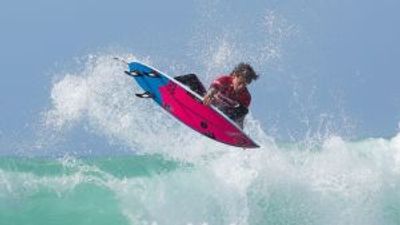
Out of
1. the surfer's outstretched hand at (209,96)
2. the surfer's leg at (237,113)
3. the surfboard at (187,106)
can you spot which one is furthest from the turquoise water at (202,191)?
the surfer's outstretched hand at (209,96)

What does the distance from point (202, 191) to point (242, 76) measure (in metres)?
4.50

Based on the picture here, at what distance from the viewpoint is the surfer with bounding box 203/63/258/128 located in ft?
35.0

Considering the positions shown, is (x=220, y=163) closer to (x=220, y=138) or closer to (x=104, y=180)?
(x=104, y=180)

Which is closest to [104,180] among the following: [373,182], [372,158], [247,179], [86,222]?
[86,222]

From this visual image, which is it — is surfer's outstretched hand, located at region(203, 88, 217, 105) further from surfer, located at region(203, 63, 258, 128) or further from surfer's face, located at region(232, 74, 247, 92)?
surfer's face, located at region(232, 74, 247, 92)

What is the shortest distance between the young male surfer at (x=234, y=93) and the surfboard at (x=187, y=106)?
0.37 ft

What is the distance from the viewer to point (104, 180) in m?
15.2

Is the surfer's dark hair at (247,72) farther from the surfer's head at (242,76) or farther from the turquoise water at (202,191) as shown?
the turquoise water at (202,191)

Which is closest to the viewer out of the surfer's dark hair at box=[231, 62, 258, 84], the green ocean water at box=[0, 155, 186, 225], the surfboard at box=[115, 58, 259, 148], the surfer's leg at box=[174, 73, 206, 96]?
the surfer's dark hair at box=[231, 62, 258, 84]

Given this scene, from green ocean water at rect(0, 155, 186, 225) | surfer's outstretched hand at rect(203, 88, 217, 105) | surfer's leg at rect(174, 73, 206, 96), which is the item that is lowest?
green ocean water at rect(0, 155, 186, 225)

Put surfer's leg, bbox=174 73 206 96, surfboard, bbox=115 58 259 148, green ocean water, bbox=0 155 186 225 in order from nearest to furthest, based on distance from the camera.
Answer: surfboard, bbox=115 58 259 148, surfer's leg, bbox=174 73 206 96, green ocean water, bbox=0 155 186 225

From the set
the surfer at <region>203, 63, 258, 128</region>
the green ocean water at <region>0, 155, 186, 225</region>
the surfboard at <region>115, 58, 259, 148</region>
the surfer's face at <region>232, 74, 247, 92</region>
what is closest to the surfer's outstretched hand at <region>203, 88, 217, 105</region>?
the surfer at <region>203, 63, 258, 128</region>

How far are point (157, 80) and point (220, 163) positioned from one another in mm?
4881

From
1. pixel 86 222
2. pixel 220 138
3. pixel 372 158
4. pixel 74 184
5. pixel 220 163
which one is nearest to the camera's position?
pixel 220 138
